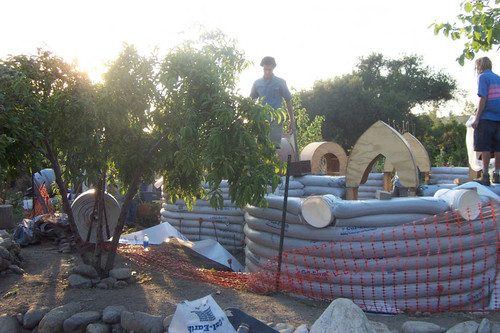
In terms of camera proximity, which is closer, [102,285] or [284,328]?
[284,328]

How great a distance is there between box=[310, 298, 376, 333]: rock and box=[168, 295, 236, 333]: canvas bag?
27.5 inches

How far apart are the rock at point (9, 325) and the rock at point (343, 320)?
2748 mm

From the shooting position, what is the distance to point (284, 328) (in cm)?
375

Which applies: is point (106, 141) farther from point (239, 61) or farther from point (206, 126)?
point (239, 61)

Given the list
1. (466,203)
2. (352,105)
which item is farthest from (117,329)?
(352,105)

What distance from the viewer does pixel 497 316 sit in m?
4.51

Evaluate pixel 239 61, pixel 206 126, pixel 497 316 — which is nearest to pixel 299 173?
pixel 239 61

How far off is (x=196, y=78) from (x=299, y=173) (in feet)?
10.3

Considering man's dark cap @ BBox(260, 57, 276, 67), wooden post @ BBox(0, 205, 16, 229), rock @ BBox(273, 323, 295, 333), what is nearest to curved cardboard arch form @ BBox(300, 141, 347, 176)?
man's dark cap @ BBox(260, 57, 276, 67)

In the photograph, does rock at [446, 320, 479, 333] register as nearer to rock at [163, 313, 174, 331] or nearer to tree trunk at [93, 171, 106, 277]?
rock at [163, 313, 174, 331]

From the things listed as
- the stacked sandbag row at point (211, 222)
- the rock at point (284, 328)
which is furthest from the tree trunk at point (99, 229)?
the rock at point (284, 328)

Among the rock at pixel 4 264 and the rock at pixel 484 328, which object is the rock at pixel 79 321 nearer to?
the rock at pixel 4 264

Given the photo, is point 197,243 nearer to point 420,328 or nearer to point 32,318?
point 32,318

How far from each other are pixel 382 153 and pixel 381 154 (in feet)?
0.42
